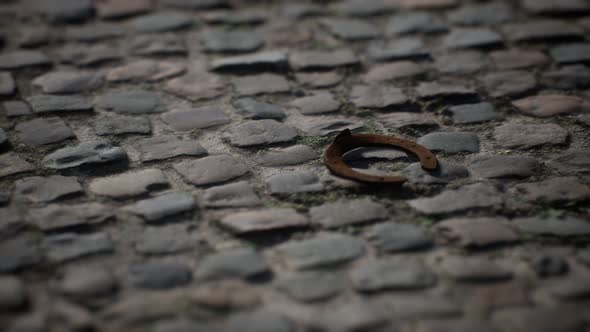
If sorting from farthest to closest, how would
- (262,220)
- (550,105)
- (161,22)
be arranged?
(161,22) → (550,105) → (262,220)

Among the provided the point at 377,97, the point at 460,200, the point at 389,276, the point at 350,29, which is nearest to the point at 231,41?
the point at 350,29

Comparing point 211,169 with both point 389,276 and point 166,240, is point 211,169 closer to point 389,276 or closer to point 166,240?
point 166,240

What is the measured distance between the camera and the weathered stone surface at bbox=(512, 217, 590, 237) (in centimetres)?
248

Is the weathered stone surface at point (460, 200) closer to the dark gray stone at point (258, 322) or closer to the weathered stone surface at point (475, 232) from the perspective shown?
the weathered stone surface at point (475, 232)

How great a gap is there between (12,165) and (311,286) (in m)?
1.42

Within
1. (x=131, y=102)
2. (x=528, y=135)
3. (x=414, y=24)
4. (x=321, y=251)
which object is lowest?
(x=321, y=251)

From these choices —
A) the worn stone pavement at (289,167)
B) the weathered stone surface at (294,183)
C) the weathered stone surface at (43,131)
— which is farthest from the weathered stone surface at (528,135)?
the weathered stone surface at (43,131)

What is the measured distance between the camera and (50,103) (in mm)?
3473

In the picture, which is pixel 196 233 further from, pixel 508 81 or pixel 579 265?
pixel 508 81

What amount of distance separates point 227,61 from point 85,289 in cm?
195

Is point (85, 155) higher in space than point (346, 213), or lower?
higher

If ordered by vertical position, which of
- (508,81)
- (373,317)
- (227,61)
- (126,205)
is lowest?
(373,317)

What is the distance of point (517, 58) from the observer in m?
3.92

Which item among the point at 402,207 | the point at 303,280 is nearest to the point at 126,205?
the point at 303,280
